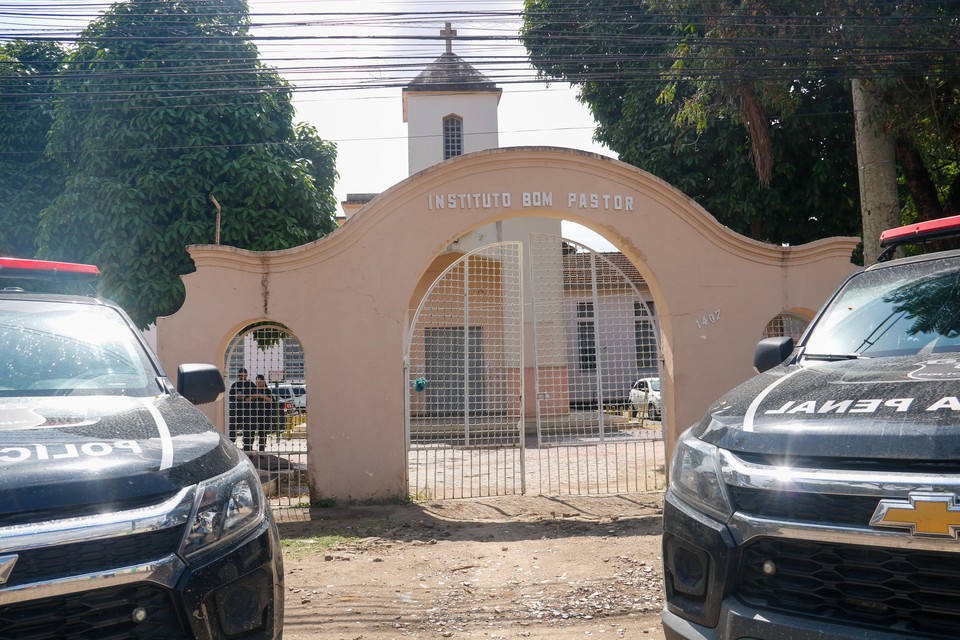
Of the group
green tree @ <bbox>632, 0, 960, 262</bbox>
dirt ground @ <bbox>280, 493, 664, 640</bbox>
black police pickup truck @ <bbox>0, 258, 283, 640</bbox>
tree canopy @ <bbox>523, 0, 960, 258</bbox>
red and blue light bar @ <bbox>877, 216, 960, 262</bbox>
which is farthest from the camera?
tree canopy @ <bbox>523, 0, 960, 258</bbox>

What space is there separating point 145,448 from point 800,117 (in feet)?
44.2

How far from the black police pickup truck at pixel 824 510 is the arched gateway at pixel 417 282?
243 inches

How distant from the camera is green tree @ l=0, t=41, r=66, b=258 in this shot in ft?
51.5

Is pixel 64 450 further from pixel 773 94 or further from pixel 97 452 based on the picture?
pixel 773 94

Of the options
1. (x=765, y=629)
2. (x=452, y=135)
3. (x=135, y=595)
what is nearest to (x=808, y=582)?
(x=765, y=629)

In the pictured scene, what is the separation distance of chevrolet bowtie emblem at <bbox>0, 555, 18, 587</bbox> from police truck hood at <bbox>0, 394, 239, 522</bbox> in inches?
5.3

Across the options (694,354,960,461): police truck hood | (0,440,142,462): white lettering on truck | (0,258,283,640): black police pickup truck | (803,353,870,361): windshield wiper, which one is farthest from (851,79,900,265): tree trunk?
(0,440,142,462): white lettering on truck

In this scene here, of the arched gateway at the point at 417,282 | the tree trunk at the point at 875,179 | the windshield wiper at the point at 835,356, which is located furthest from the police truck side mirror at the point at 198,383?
the tree trunk at the point at 875,179

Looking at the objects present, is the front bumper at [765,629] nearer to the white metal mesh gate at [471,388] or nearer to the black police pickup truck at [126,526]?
the black police pickup truck at [126,526]

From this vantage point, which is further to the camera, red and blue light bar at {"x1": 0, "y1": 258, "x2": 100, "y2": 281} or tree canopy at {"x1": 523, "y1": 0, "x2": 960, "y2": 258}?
tree canopy at {"x1": 523, "y1": 0, "x2": 960, "y2": 258}

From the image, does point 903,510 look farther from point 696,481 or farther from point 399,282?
point 399,282

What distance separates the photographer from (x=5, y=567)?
2.13 m

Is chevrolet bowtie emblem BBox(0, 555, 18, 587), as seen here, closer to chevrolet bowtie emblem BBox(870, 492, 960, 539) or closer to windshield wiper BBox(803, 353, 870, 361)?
chevrolet bowtie emblem BBox(870, 492, 960, 539)

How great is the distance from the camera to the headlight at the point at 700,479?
8.68 ft
